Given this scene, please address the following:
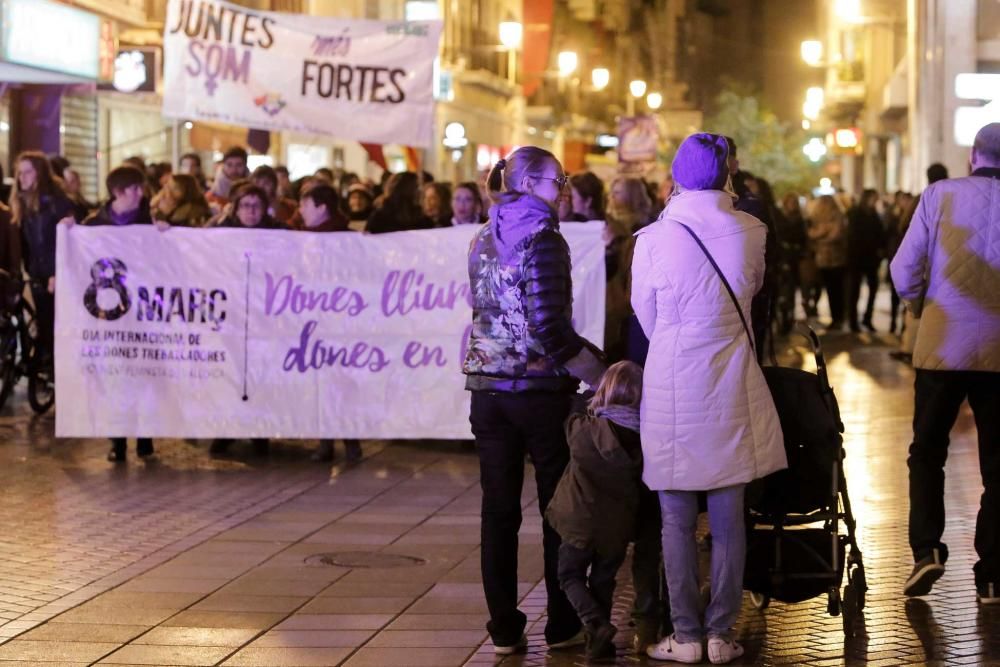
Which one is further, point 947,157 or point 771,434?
point 947,157

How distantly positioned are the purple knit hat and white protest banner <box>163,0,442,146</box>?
25.8 feet

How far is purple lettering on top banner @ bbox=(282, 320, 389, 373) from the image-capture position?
12.0 metres

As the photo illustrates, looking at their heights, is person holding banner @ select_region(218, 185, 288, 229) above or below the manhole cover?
above

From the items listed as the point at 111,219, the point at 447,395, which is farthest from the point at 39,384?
the point at 447,395

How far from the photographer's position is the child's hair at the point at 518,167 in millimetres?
6895

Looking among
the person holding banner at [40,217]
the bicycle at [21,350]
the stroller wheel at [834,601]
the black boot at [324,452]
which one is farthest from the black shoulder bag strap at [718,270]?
the bicycle at [21,350]

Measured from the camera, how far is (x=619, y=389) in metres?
6.79

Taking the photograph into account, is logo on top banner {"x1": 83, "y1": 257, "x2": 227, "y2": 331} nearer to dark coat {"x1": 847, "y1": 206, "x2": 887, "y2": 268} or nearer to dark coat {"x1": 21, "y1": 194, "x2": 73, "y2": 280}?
dark coat {"x1": 21, "y1": 194, "x2": 73, "y2": 280}

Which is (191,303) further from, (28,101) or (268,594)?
(28,101)

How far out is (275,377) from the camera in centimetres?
1202

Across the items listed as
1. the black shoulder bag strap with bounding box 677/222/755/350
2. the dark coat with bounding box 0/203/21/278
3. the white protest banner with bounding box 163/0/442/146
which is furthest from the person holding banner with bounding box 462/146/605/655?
the dark coat with bounding box 0/203/21/278

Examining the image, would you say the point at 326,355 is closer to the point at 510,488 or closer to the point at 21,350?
the point at 21,350

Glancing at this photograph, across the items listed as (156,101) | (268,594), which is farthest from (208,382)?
(156,101)

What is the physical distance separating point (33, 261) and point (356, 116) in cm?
266
